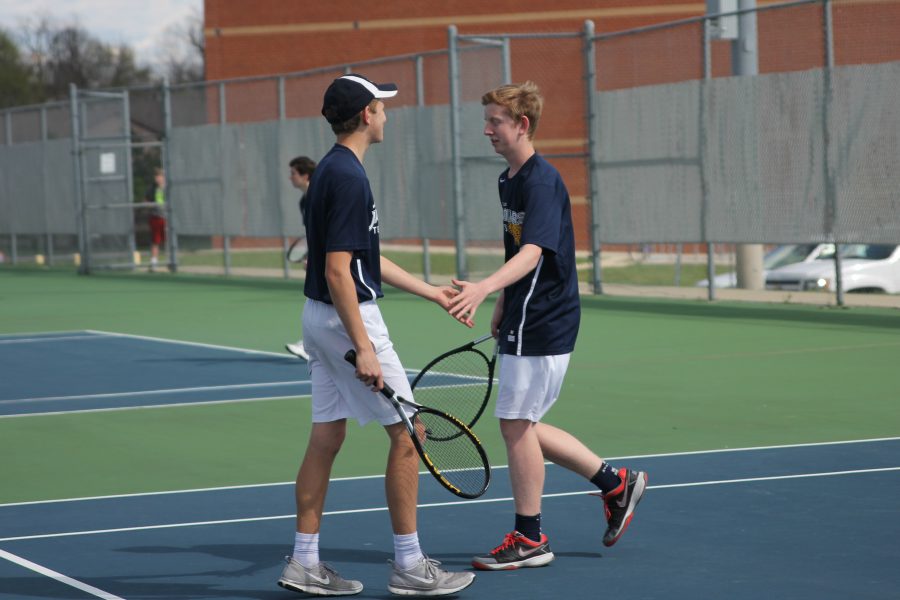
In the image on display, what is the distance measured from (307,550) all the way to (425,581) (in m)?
0.44

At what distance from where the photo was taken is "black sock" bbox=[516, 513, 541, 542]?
5863mm

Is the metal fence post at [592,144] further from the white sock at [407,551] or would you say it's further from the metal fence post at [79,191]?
the white sock at [407,551]

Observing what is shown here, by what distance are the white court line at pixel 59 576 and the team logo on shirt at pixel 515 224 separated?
196 cm

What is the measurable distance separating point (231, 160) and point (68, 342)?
10.4 meters

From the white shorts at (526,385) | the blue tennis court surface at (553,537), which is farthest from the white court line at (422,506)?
the white shorts at (526,385)

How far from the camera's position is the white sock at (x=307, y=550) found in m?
5.49

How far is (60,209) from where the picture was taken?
3036cm

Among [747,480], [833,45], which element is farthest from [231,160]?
[747,480]

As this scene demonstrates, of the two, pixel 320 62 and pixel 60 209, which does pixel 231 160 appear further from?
pixel 320 62

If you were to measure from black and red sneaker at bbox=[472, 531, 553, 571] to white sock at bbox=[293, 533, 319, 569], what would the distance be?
67 centimetres

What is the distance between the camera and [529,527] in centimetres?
587

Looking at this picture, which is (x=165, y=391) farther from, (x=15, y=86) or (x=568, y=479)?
(x=15, y=86)

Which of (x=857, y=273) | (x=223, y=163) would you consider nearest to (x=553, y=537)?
(x=857, y=273)

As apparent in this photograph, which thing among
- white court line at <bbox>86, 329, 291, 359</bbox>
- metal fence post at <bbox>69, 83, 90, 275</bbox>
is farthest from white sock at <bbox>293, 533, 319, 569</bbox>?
metal fence post at <bbox>69, 83, 90, 275</bbox>
